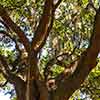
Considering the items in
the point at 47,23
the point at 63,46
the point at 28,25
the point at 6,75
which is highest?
the point at 28,25

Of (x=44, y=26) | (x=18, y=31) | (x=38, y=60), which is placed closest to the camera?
(x=18, y=31)

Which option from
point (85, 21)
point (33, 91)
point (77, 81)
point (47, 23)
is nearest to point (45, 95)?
point (33, 91)

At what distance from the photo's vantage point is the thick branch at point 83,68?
5139 millimetres

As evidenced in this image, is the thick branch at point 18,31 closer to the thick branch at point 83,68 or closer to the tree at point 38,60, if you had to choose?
the tree at point 38,60

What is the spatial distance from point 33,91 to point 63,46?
102 inches

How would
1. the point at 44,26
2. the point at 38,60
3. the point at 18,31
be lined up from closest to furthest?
1. the point at 18,31
2. the point at 44,26
3. the point at 38,60

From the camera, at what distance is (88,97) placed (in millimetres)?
8297

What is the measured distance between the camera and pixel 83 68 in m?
5.33

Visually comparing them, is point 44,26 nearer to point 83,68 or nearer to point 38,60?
point 38,60

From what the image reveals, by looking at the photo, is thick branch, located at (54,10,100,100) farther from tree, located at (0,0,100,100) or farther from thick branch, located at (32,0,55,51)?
thick branch, located at (32,0,55,51)

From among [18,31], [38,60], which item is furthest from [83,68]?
[18,31]

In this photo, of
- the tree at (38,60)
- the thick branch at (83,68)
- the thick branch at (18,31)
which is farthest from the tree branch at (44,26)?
the thick branch at (83,68)

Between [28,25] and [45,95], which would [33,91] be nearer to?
[45,95]

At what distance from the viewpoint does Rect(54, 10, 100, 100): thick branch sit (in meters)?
5.14
